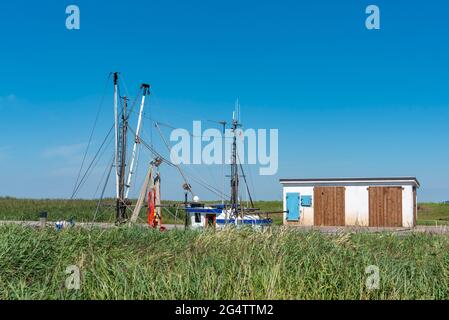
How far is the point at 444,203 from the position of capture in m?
58.8

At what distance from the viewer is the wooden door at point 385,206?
33.2m

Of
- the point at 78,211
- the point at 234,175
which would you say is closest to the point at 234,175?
the point at 234,175

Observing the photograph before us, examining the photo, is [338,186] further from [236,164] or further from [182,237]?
[182,237]

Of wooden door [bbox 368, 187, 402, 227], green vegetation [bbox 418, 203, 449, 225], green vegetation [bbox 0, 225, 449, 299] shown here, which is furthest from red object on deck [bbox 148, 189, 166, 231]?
green vegetation [bbox 418, 203, 449, 225]

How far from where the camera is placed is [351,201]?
112 feet

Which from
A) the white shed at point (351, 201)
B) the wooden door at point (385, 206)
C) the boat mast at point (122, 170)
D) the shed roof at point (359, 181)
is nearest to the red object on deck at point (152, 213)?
the boat mast at point (122, 170)

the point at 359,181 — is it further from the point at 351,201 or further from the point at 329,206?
the point at 329,206

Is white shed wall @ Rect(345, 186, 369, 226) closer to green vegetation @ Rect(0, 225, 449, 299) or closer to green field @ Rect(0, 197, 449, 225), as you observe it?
green field @ Rect(0, 197, 449, 225)

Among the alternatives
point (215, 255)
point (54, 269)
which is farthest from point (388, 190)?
point (54, 269)

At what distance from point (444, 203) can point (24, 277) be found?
55533 mm

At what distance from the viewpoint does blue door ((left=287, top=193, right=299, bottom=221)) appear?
35.3m

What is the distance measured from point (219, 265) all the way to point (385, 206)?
2367 cm

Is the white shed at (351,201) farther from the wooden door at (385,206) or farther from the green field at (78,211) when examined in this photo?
the green field at (78,211)
